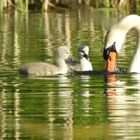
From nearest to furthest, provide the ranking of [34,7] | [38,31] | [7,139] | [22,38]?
[7,139], [22,38], [38,31], [34,7]

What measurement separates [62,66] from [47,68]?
0.38 meters

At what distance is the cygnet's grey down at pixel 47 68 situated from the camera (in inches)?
639

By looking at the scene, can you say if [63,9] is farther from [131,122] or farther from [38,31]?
[131,122]

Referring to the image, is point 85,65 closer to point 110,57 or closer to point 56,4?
point 110,57

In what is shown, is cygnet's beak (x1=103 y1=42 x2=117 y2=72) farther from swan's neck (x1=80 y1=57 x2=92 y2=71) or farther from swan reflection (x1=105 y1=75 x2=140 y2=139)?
swan reflection (x1=105 y1=75 x2=140 y2=139)

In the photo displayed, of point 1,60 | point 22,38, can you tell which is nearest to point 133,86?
point 1,60

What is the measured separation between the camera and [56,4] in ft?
125

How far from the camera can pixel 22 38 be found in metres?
24.2

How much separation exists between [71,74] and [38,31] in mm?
10820

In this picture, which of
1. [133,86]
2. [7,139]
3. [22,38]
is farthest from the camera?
[22,38]

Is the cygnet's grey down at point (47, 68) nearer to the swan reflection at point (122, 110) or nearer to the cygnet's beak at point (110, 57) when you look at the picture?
the cygnet's beak at point (110, 57)

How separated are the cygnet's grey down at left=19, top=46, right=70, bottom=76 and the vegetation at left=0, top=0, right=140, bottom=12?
1818cm

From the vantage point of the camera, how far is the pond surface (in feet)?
35.2

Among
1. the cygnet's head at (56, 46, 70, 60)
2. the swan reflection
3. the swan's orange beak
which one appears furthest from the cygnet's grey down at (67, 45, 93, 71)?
the swan reflection
